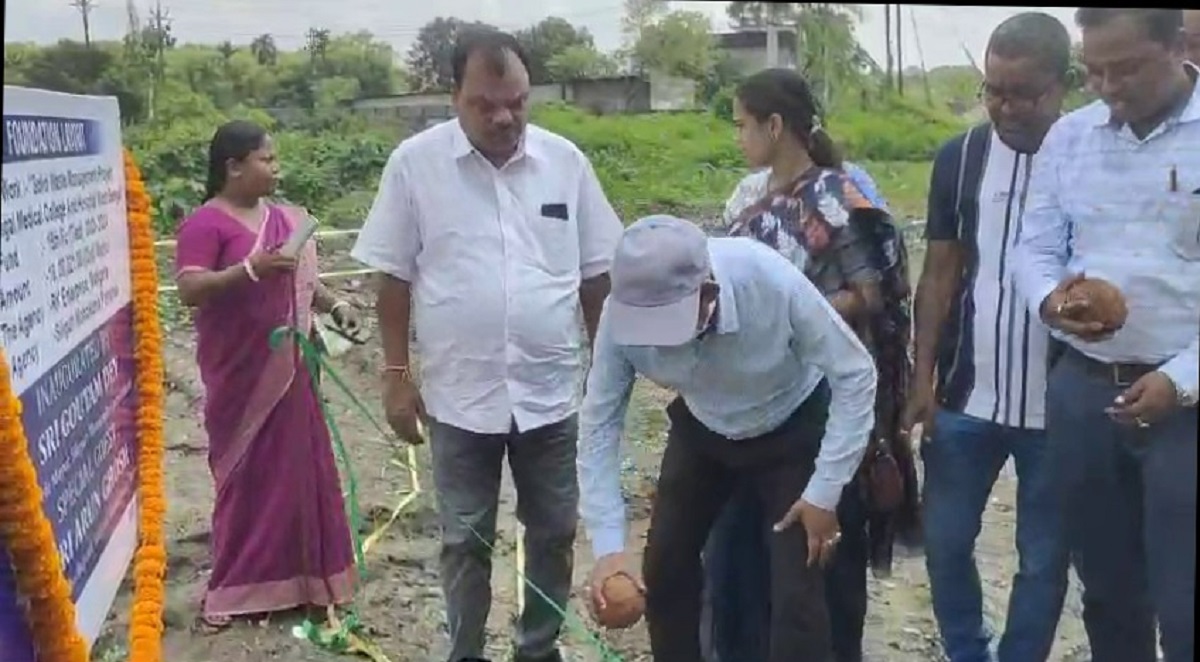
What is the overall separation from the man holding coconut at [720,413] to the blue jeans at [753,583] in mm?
25

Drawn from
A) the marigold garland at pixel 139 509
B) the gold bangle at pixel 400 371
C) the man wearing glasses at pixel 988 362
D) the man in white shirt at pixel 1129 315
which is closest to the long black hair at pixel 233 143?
the marigold garland at pixel 139 509

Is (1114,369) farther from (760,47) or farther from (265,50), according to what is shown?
(265,50)

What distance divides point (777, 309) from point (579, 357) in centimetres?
30

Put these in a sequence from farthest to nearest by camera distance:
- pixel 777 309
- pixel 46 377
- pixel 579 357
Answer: pixel 579 357 → pixel 777 309 → pixel 46 377

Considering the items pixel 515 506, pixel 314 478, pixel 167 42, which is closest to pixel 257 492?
pixel 314 478

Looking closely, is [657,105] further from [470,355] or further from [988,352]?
[988,352]

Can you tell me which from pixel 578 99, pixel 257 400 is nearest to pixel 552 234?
pixel 578 99

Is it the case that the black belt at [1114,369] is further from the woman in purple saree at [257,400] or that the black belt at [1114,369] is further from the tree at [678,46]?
the woman in purple saree at [257,400]

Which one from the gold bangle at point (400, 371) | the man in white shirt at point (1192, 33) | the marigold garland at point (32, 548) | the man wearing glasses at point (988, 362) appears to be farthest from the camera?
the gold bangle at point (400, 371)

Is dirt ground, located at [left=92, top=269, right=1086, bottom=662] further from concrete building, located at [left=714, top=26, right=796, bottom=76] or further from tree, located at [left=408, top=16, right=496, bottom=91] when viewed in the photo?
concrete building, located at [left=714, top=26, right=796, bottom=76]

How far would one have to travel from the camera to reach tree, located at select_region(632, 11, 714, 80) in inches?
75.4

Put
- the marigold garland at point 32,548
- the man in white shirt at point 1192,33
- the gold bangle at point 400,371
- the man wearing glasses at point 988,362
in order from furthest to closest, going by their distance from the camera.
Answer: the gold bangle at point 400,371 → the man wearing glasses at point 988,362 → the man in white shirt at point 1192,33 → the marigold garland at point 32,548

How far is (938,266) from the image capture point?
1943 mm

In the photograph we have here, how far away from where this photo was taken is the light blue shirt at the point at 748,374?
1.86 metres
